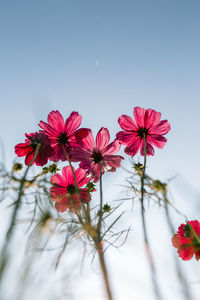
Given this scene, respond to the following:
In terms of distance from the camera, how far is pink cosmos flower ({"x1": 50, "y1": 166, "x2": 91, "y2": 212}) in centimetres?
58

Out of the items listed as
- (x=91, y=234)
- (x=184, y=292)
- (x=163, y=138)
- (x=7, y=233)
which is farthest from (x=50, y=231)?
(x=163, y=138)

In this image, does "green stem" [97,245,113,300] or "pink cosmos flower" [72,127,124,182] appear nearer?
"green stem" [97,245,113,300]

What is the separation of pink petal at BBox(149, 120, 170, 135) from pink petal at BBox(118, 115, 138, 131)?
6 centimetres

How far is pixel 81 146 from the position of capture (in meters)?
0.67

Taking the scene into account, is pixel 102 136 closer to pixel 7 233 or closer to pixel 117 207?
pixel 117 207

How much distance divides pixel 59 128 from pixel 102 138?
4.9 inches

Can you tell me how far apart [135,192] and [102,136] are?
7.1 inches

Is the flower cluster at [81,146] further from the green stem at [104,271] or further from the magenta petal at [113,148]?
the green stem at [104,271]

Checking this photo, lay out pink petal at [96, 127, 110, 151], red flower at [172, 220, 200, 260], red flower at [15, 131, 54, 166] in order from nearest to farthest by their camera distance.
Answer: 1. red flower at [172, 220, 200, 260]
2. red flower at [15, 131, 54, 166]
3. pink petal at [96, 127, 110, 151]

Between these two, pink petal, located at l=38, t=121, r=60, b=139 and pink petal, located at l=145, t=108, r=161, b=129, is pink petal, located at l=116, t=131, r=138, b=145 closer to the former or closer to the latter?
pink petal, located at l=145, t=108, r=161, b=129

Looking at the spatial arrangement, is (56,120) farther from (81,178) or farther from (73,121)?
(81,178)

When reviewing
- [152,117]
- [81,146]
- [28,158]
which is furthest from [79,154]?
[152,117]

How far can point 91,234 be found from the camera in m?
0.51

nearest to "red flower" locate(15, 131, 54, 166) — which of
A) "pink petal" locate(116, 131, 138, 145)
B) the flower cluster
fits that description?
the flower cluster
